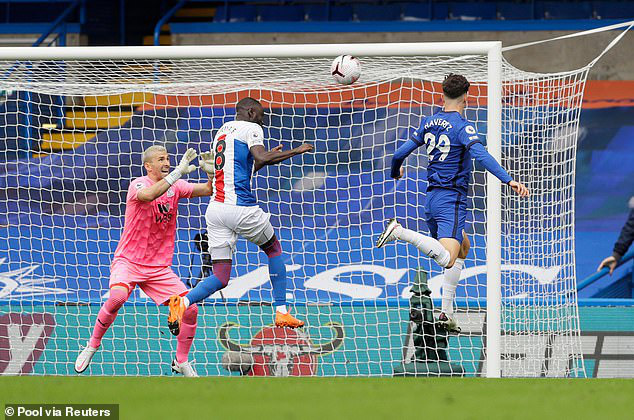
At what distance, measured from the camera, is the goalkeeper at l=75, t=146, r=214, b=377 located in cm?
674

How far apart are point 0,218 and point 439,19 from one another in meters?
5.84

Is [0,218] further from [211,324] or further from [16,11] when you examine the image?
[16,11]

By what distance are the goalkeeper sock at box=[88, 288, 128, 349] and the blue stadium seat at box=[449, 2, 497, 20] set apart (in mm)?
7140

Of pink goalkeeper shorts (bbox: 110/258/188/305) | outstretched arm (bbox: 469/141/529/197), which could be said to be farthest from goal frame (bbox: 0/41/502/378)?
pink goalkeeper shorts (bbox: 110/258/188/305)

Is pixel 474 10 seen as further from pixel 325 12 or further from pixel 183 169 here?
pixel 183 169

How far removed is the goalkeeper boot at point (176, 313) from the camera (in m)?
6.30

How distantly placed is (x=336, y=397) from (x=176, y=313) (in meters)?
1.88

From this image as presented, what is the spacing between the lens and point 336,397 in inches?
185

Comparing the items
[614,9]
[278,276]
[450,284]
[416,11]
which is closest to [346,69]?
[278,276]

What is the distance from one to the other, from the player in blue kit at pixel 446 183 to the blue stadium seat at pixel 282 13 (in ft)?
21.3

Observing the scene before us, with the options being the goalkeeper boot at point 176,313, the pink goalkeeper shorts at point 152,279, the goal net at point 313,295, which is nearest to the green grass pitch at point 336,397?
the goalkeeper boot at point 176,313

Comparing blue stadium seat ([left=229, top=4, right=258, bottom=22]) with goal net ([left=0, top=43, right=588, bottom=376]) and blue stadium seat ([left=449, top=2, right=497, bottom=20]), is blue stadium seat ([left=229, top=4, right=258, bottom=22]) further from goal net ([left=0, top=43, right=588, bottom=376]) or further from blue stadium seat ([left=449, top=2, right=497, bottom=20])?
goal net ([left=0, top=43, right=588, bottom=376])

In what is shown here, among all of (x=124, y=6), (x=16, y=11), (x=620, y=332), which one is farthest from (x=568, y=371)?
(x=16, y=11)

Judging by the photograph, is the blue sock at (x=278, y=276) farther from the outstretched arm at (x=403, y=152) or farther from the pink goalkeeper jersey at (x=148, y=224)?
the outstretched arm at (x=403, y=152)
